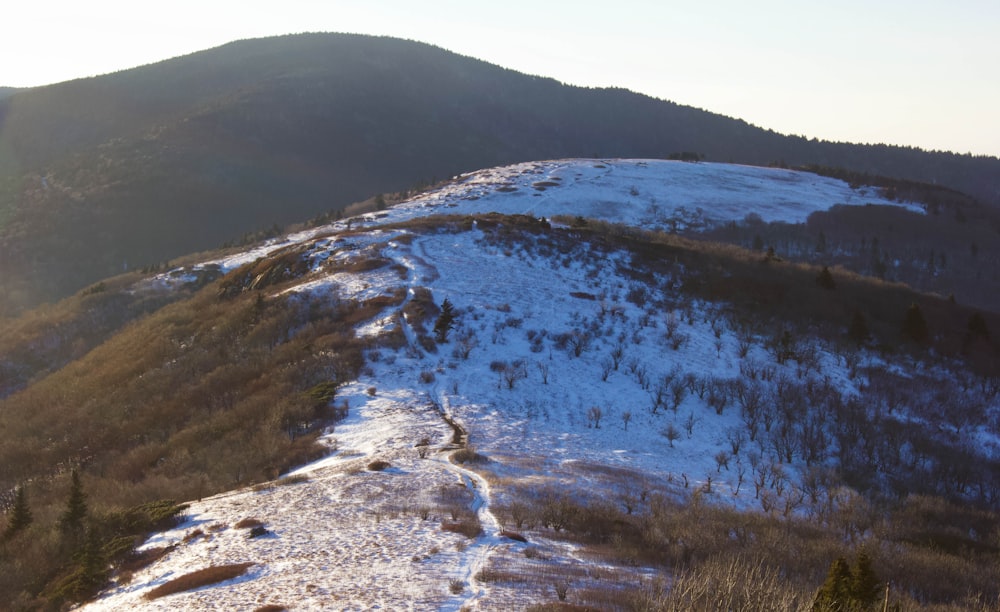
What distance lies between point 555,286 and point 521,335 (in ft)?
20.3

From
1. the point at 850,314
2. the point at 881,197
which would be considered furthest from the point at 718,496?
the point at 881,197

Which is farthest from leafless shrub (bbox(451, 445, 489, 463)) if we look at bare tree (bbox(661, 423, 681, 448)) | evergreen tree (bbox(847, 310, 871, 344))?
evergreen tree (bbox(847, 310, 871, 344))

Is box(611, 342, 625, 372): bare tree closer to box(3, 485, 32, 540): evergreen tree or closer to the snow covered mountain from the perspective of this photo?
the snow covered mountain

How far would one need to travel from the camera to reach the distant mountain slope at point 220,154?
97.0 meters

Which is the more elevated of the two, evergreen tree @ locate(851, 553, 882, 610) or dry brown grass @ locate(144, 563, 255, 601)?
evergreen tree @ locate(851, 553, 882, 610)

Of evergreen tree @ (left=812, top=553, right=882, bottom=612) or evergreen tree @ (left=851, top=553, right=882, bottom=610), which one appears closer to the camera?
evergreen tree @ (left=812, top=553, right=882, bottom=612)

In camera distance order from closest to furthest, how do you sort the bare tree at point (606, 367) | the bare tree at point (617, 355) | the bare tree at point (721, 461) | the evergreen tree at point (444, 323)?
1. the bare tree at point (721, 461)
2. the bare tree at point (606, 367)
3. the bare tree at point (617, 355)
4. the evergreen tree at point (444, 323)

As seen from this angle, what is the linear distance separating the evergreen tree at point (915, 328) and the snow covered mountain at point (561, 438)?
3.72ft

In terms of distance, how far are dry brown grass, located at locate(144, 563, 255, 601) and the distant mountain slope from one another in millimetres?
75919

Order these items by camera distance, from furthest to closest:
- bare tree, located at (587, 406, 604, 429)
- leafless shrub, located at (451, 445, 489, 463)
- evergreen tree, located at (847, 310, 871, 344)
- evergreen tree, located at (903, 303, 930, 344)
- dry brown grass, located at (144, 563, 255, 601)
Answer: evergreen tree, located at (903, 303, 930, 344), evergreen tree, located at (847, 310, 871, 344), bare tree, located at (587, 406, 604, 429), leafless shrub, located at (451, 445, 489, 463), dry brown grass, located at (144, 563, 255, 601)

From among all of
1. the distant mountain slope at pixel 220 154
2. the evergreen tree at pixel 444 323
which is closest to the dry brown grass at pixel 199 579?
the evergreen tree at pixel 444 323

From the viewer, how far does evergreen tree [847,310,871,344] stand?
99.0 feet

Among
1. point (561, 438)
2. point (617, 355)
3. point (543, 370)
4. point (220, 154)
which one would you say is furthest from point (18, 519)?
point (220, 154)

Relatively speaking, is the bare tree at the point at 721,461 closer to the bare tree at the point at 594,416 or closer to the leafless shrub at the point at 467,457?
the bare tree at the point at 594,416
